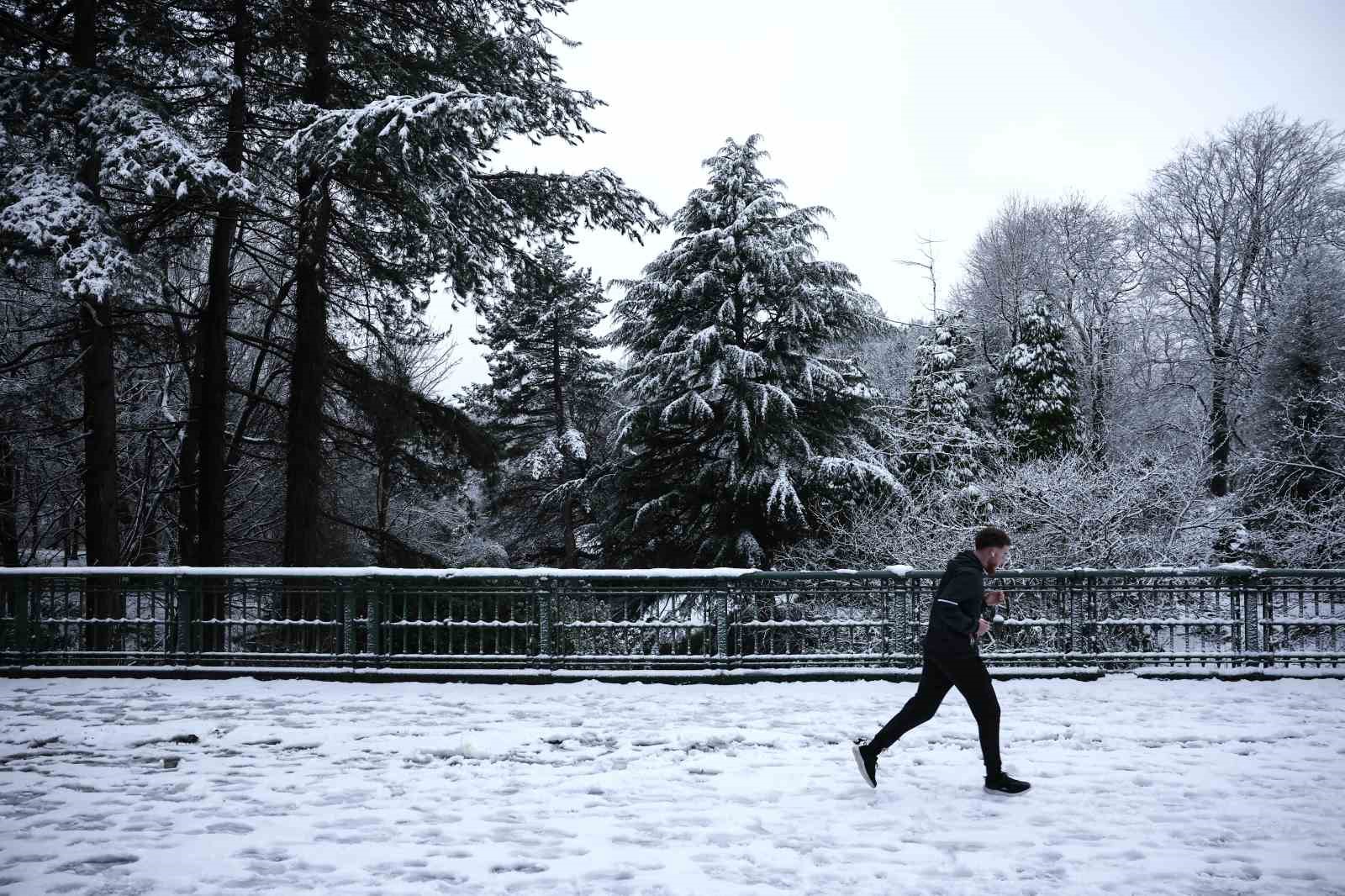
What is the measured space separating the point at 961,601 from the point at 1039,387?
3395cm

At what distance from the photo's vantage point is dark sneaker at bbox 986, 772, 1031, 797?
634cm

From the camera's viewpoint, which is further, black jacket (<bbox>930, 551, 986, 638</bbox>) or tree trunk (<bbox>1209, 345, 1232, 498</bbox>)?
tree trunk (<bbox>1209, 345, 1232, 498</bbox>)

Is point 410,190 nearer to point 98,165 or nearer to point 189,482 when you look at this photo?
point 98,165

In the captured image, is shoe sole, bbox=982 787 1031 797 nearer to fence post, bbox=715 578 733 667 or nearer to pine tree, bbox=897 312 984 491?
fence post, bbox=715 578 733 667

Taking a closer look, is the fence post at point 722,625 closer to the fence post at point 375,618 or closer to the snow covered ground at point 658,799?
the snow covered ground at point 658,799

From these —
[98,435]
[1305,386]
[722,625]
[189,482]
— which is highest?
[1305,386]

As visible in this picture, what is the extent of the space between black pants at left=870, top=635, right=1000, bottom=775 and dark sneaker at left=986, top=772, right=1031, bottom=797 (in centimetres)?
5

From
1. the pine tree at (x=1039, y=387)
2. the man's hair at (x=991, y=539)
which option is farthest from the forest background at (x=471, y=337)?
the man's hair at (x=991, y=539)

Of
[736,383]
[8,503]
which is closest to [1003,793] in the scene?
[736,383]

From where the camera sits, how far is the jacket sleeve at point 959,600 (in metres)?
6.39

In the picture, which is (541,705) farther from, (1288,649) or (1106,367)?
(1106,367)

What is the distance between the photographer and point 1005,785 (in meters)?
6.36

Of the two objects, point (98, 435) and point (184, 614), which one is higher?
point (98, 435)

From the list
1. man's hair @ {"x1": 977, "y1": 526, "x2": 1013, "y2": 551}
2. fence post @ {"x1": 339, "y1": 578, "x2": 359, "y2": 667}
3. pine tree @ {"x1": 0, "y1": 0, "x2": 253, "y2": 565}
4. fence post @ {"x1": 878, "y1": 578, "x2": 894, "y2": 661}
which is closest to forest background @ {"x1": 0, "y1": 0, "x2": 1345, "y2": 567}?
pine tree @ {"x1": 0, "y1": 0, "x2": 253, "y2": 565}
